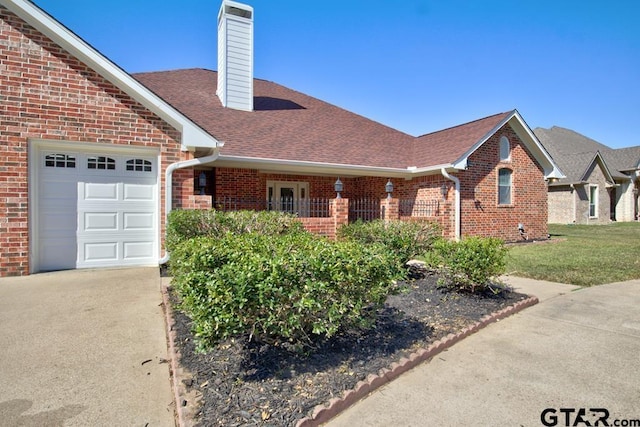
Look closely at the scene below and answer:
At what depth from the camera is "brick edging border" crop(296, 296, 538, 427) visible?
2.65 m

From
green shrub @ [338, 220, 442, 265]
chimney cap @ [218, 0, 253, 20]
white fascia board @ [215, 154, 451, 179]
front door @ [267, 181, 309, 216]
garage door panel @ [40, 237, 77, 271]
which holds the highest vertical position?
chimney cap @ [218, 0, 253, 20]

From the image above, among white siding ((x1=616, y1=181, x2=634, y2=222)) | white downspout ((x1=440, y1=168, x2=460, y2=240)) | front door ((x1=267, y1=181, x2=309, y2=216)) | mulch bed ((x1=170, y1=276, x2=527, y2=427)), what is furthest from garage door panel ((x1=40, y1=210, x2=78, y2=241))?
white siding ((x1=616, y1=181, x2=634, y2=222))

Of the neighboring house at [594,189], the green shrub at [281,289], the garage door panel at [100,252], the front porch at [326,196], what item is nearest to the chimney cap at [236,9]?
the front porch at [326,196]

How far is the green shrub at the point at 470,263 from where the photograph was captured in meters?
5.50

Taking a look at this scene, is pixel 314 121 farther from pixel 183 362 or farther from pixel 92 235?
pixel 183 362

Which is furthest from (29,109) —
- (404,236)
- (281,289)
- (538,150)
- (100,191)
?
(538,150)

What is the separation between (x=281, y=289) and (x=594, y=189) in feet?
96.5

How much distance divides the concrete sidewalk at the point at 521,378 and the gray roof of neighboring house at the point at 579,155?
2357cm

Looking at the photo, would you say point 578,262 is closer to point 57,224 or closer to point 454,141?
point 454,141

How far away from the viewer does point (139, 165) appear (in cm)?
801

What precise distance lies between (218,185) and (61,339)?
7234 millimetres

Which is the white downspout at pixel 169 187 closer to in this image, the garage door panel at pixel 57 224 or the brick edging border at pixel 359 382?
the garage door panel at pixel 57 224

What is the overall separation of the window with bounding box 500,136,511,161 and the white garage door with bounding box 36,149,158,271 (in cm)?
1189

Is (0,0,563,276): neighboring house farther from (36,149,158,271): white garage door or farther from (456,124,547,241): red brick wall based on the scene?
(456,124,547,241): red brick wall
